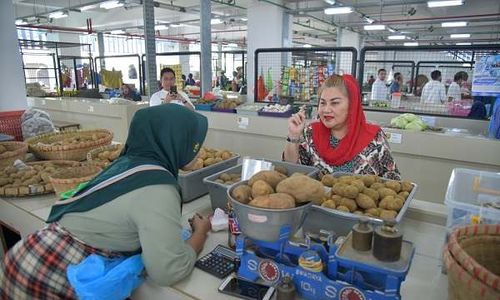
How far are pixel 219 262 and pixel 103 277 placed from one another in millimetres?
379

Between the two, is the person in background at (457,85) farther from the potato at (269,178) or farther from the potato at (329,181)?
the potato at (269,178)

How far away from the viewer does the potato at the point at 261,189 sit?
107 centimetres

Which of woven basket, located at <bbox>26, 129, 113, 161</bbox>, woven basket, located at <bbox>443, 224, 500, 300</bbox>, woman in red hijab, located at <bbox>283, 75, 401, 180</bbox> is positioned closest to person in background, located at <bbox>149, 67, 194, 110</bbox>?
woven basket, located at <bbox>26, 129, 113, 161</bbox>

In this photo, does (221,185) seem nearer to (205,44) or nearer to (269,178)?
(269,178)

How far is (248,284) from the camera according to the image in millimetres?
1087

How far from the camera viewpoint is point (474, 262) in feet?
2.25

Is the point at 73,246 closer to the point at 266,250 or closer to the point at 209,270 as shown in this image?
the point at 209,270

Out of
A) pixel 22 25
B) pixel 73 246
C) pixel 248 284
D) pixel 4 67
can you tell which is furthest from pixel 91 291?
pixel 22 25

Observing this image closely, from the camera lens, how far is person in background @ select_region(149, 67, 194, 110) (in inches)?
146

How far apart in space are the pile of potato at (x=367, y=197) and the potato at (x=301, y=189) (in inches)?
5.8

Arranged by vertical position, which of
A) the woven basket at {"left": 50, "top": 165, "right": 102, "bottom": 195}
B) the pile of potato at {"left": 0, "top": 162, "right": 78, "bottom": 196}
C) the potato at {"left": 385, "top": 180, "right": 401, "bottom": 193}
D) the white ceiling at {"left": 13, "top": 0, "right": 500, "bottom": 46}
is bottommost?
the pile of potato at {"left": 0, "top": 162, "right": 78, "bottom": 196}

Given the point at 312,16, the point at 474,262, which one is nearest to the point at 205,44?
the point at 474,262

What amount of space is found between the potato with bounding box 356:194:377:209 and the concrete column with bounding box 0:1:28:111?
17.6ft

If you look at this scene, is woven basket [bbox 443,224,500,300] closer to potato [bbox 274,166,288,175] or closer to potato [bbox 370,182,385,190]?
potato [bbox 370,182,385,190]
